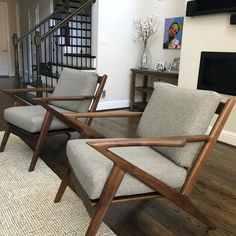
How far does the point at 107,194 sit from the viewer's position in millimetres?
1188

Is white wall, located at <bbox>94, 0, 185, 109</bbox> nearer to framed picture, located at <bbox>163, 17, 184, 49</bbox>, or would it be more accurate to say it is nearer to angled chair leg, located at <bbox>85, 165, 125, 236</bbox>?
framed picture, located at <bbox>163, 17, 184, 49</bbox>

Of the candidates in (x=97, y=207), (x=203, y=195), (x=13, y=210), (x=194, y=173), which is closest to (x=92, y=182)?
(x=97, y=207)

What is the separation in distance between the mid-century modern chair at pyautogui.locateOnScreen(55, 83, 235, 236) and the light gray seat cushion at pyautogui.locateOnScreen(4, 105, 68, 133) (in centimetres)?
70

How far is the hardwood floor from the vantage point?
60.4 inches

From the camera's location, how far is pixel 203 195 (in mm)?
1939

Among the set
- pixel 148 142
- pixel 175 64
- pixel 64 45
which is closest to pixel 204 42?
pixel 175 64

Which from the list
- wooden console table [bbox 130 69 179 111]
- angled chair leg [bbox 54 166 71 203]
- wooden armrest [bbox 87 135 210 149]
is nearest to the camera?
wooden armrest [bbox 87 135 210 149]

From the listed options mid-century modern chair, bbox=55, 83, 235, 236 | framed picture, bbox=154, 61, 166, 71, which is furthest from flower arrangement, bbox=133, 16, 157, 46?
mid-century modern chair, bbox=55, 83, 235, 236

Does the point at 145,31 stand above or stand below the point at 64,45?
above

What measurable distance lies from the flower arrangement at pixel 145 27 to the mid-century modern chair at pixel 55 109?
7.18ft

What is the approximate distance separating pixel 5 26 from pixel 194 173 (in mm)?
8924

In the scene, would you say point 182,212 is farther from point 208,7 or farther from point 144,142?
point 208,7

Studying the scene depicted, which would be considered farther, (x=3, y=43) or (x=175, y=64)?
(x=3, y=43)

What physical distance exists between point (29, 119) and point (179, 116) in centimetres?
131
